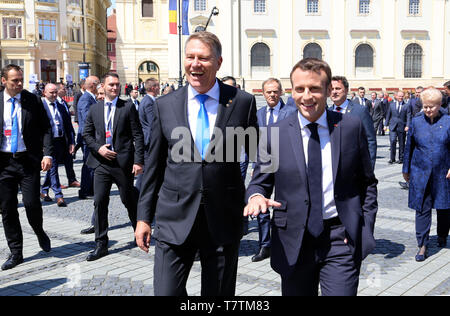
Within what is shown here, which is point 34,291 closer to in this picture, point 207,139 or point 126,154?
point 126,154

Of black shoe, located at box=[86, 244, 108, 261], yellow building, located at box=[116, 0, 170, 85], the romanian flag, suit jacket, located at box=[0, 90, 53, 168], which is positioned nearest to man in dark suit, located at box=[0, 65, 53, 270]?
suit jacket, located at box=[0, 90, 53, 168]

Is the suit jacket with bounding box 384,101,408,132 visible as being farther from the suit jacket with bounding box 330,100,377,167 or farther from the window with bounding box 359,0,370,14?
the window with bounding box 359,0,370,14

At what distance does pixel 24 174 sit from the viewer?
595cm

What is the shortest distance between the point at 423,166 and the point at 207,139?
395 cm

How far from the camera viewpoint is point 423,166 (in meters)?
6.33

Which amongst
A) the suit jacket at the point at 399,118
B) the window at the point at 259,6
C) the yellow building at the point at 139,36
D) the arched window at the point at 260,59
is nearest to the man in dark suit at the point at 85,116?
the suit jacket at the point at 399,118

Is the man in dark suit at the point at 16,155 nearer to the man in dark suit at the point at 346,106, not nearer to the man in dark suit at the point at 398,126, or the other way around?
the man in dark suit at the point at 346,106

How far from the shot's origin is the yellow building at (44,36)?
55.5 m

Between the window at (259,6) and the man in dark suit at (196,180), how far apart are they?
159 feet

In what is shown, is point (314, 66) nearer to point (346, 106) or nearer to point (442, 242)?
point (346, 106)

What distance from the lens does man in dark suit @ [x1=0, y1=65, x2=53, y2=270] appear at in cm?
590

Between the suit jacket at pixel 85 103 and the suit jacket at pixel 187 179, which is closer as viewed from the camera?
the suit jacket at pixel 187 179

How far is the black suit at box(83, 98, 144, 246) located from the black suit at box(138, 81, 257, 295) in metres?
3.05

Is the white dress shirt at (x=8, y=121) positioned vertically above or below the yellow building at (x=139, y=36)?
below
